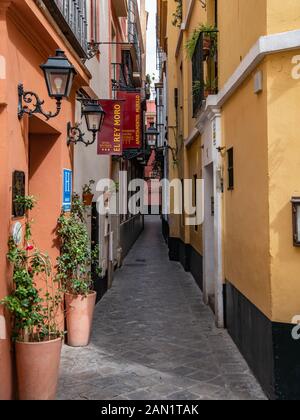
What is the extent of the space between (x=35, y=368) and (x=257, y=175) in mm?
2966

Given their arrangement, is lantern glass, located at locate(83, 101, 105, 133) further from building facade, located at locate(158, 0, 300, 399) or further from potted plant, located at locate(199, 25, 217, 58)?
potted plant, located at locate(199, 25, 217, 58)

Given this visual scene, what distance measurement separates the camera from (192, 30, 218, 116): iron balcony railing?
25.7 ft

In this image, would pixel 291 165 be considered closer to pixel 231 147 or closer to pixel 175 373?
pixel 231 147

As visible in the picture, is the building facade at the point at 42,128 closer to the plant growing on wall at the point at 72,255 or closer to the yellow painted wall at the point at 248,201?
the plant growing on wall at the point at 72,255

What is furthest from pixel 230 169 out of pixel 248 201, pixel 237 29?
pixel 237 29

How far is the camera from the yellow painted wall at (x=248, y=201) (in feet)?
15.0

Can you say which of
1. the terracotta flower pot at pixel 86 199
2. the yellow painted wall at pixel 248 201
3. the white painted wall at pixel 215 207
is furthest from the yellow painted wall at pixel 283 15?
the terracotta flower pot at pixel 86 199

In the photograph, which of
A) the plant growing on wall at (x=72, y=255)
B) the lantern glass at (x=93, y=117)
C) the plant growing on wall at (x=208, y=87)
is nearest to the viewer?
the plant growing on wall at (x=72, y=255)

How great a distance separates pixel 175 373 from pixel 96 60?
6.70 metres

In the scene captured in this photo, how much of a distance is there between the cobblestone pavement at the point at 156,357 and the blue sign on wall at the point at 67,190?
201 centimetres

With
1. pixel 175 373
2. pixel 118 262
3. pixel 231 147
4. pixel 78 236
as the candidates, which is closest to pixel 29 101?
pixel 78 236

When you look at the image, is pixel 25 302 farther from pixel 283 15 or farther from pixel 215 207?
pixel 215 207

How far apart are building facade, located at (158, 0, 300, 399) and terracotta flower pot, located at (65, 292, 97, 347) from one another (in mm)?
2076

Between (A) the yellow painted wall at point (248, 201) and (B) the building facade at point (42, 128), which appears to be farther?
(A) the yellow painted wall at point (248, 201)
